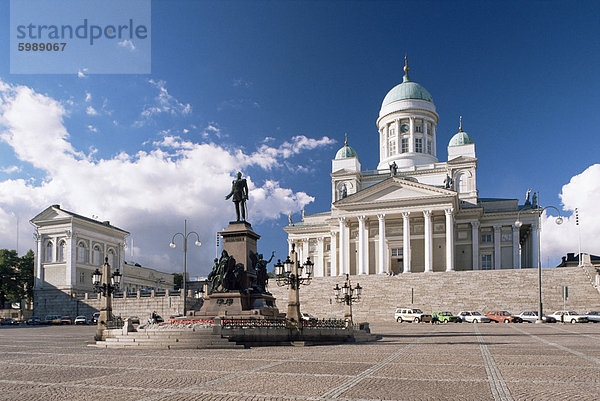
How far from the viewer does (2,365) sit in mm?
14688

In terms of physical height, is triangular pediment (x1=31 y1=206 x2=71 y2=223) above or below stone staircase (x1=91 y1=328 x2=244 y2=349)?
above

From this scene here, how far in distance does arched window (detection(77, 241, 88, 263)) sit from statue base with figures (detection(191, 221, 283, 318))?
53321mm

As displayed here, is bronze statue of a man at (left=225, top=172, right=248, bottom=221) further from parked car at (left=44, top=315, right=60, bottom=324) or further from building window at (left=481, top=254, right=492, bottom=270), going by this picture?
building window at (left=481, top=254, right=492, bottom=270)

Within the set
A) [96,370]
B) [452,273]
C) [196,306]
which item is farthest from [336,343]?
[452,273]

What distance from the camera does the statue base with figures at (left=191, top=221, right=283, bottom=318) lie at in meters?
22.9

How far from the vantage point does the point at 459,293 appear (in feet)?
165

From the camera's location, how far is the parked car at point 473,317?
4278 centimetres

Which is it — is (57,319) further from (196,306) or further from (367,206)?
(367,206)

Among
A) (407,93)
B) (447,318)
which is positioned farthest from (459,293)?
(407,93)

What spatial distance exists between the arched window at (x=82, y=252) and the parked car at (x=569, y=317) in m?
59.1

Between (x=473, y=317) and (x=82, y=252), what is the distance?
176ft

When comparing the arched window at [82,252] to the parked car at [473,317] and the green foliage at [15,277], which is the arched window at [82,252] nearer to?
the green foliage at [15,277]

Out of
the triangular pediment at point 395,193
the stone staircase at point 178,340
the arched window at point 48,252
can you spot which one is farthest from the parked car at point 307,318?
the arched window at point 48,252

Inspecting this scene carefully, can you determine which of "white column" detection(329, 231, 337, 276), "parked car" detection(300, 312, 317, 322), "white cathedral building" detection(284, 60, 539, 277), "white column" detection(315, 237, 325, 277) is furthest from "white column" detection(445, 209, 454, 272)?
"parked car" detection(300, 312, 317, 322)
